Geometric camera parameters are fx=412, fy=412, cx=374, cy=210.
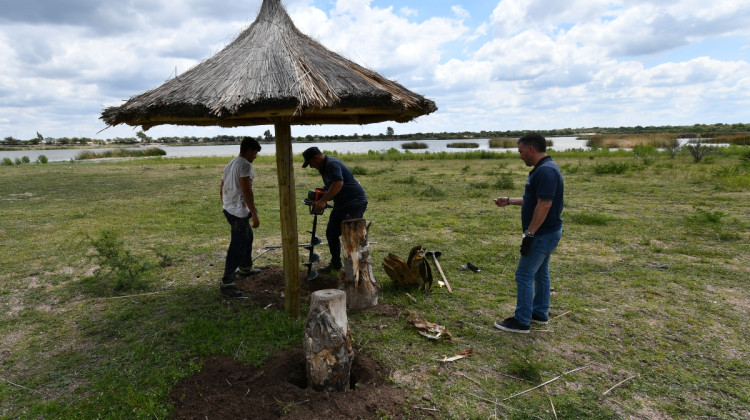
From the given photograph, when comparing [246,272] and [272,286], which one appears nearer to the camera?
[272,286]

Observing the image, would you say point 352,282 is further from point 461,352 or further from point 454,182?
point 454,182

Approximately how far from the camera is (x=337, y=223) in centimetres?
549

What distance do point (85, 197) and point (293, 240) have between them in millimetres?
12212

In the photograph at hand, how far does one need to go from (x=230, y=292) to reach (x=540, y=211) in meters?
3.54

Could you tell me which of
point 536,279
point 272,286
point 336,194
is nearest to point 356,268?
point 336,194

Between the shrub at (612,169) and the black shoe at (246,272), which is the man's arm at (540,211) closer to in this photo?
the black shoe at (246,272)

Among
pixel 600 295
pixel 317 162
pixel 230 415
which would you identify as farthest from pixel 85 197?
pixel 600 295

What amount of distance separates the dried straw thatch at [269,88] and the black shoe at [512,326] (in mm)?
2285

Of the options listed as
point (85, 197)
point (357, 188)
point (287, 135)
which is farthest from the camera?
point (85, 197)

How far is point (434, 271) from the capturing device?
231 inches

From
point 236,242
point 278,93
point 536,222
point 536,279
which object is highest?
point 278,93

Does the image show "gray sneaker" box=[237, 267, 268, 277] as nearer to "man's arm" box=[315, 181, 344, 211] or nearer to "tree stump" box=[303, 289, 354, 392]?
"man's arm" box=[315, 181, 344, 211]

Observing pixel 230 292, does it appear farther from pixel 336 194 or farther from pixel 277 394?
pixel 277 394

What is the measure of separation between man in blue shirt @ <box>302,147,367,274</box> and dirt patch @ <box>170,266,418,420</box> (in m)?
1.93
